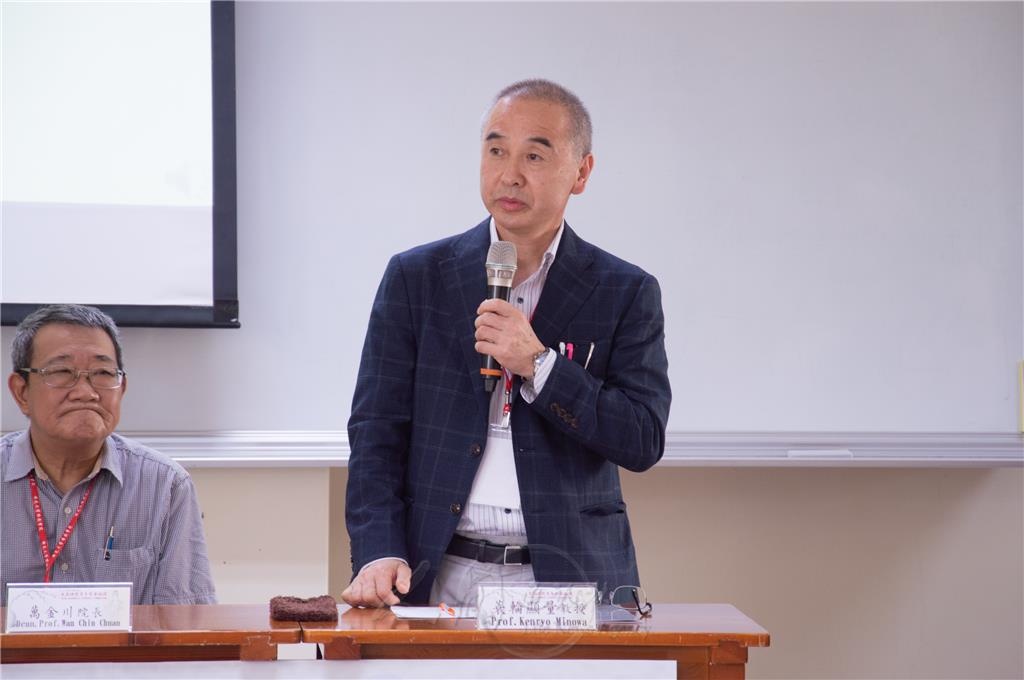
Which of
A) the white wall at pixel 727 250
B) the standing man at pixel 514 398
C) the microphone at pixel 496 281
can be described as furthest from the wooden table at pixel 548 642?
the white wall at pixel 727 250

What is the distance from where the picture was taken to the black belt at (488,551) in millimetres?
1851

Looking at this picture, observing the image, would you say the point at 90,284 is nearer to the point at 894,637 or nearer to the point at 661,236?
the point at 661,236

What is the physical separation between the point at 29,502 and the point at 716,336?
6.08 feet

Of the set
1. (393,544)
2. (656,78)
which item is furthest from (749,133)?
(393,544)

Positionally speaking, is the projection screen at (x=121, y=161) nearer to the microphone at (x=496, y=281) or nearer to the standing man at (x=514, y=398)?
the standing man at (x=514, y=398)

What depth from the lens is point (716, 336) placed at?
10.3ft

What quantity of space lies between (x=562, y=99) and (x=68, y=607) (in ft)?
3.83

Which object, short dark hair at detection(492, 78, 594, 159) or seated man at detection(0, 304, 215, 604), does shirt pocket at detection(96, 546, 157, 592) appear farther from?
short dark hair at detection(492, 78, 594, 159)

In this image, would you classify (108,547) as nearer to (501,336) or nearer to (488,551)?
(488,551)

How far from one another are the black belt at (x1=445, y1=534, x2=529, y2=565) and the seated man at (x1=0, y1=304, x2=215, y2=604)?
0.58m

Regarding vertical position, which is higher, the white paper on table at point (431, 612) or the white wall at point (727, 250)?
the white wall at point (727, 250)

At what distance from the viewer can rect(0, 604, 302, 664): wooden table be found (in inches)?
58.4

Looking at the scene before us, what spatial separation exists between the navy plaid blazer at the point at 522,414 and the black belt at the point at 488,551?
0.11ft

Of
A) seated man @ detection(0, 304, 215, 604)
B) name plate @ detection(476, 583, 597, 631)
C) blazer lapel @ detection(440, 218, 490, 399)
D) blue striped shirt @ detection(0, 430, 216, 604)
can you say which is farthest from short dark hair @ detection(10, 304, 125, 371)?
name plate @ detection(476, 583, 597, 631)
